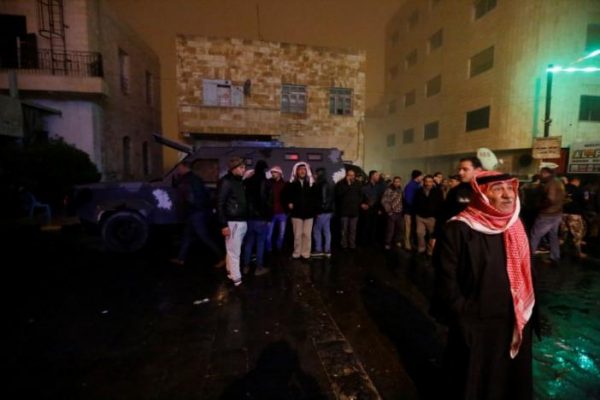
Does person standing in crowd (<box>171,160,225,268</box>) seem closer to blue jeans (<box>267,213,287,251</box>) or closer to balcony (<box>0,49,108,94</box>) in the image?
blue jeans (<box>267,213,287,251</box>)

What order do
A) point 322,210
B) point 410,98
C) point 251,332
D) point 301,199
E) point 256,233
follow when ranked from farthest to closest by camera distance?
point 410,98
point 322,210
point 301,199
point 256,233
point 251,332

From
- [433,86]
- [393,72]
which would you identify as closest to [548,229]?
[433,86]

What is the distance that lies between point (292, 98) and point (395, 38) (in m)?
23.2

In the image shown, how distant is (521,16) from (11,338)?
26.1 m

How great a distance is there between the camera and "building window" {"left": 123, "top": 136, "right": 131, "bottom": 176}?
1823 cm

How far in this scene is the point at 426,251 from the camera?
6.89 metres

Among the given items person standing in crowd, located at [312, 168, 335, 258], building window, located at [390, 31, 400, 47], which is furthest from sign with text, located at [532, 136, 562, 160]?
building window, located at [390, 31, 400, 47]

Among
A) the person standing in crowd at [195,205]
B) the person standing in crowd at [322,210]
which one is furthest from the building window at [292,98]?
the person standing in crowd at [195,205]

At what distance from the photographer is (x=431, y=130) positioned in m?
27.8

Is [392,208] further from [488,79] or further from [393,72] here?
[393,72]

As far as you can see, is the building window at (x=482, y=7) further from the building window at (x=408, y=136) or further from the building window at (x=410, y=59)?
the building window at (x=408, y=136)

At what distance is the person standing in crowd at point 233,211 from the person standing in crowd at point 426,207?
3.96 meters

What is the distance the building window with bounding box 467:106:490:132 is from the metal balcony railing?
76.4 ft

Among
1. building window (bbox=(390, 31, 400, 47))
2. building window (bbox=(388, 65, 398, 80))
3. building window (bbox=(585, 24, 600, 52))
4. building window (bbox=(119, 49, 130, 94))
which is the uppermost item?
building window (bbox=(390, 31, 400, 47))
